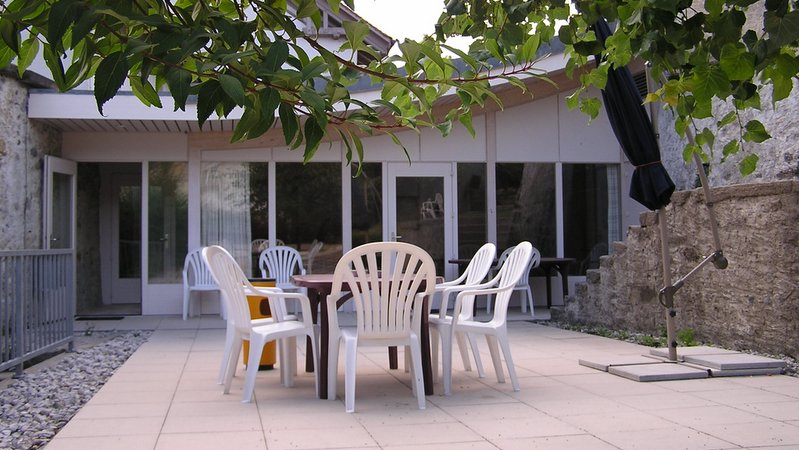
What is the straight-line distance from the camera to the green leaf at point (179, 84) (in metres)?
1.51

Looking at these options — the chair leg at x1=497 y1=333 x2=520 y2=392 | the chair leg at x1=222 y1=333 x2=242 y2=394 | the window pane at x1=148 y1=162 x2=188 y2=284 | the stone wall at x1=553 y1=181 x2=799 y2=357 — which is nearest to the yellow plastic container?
the chair leg at x1=222 y1=333 x2=242 y2=394

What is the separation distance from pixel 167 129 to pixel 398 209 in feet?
10.1

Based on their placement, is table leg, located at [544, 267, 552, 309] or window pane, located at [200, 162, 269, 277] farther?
table leg, located at [544, 267, 552, 309]

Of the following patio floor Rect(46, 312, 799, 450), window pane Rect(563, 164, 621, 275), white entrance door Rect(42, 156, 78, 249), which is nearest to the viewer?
patio floor Rect(46, 312, 799, 450)

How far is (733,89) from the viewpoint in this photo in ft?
7.28

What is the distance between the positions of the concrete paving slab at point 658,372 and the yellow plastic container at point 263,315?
2.41 meters

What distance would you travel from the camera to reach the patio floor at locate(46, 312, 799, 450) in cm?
348

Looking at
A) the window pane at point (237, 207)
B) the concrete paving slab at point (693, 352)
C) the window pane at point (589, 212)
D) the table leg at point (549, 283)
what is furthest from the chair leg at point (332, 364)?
the window pane at point (589, 212)

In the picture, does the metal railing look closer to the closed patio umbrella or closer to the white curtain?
the white curtain

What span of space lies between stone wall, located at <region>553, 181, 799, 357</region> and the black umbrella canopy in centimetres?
90

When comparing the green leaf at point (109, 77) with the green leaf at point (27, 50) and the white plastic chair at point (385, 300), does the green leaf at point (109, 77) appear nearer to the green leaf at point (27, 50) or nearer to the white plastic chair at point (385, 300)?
the green leaf at point (27, 50)

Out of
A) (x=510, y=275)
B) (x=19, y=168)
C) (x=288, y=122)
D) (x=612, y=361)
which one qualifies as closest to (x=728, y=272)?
(x=612, y=361)

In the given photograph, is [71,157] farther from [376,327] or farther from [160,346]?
[376,327]

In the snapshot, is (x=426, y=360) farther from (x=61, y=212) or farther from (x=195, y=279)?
(x=61, y=212)
